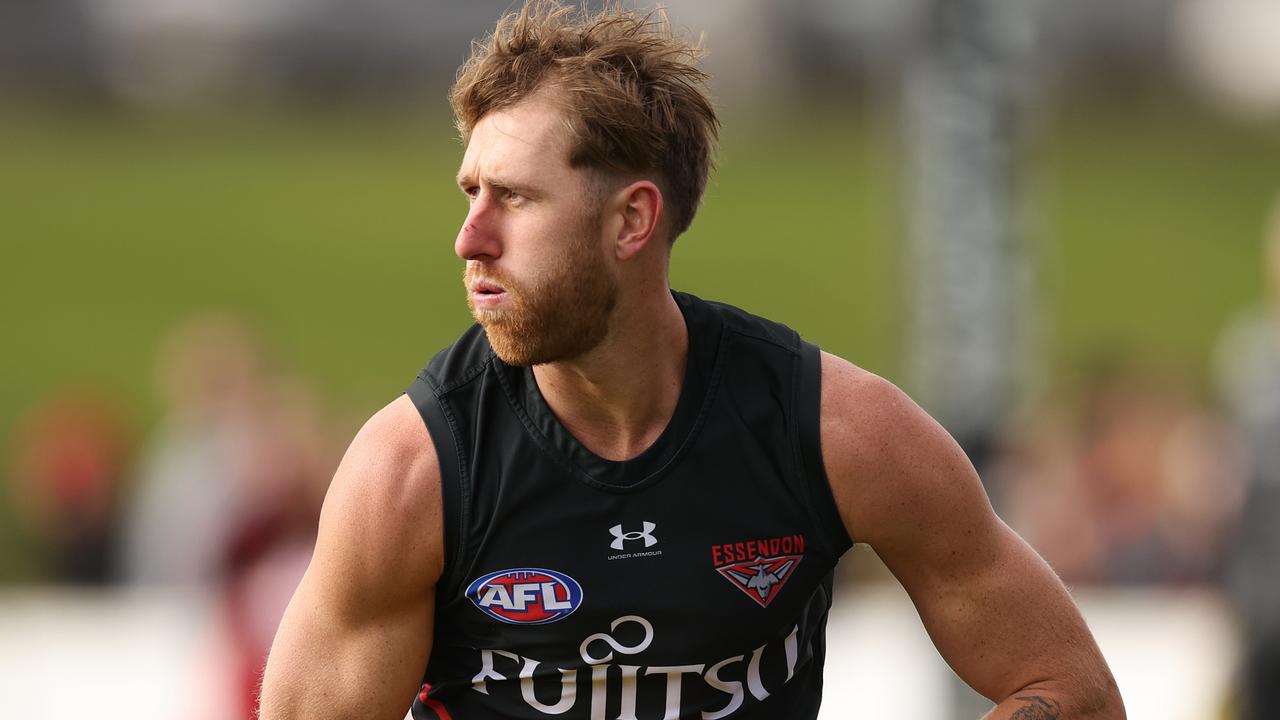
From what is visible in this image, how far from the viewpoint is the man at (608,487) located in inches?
153

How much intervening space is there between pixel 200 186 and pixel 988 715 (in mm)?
42444

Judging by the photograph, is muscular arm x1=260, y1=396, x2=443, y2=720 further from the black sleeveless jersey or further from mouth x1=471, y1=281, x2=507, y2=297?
mouth x1=471, y1=281, x2=507, y2=297

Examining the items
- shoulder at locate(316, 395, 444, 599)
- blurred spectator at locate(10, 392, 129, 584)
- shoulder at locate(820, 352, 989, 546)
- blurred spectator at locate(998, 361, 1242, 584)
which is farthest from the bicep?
blurred spectator at locate(10, 392, 129, 584)

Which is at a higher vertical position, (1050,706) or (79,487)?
(1050,706)

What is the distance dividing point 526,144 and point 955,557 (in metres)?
1.26

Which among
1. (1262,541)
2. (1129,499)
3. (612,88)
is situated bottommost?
(1129,499)

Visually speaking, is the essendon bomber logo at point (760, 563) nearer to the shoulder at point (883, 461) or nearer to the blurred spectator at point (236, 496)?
the shoulder at point (883, 461)

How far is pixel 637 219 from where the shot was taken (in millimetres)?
3957

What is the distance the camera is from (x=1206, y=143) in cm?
4453

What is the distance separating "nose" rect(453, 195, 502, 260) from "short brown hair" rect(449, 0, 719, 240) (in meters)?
0.20

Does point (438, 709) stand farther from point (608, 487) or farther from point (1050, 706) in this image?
point (1050, 706)

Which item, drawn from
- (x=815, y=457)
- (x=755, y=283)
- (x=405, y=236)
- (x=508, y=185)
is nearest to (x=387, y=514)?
(x=508, y=185)

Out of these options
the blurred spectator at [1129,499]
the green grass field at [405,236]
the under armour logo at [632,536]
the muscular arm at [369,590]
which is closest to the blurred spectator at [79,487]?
the blurred spectator at [1129,499]

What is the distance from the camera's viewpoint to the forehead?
151 inches
